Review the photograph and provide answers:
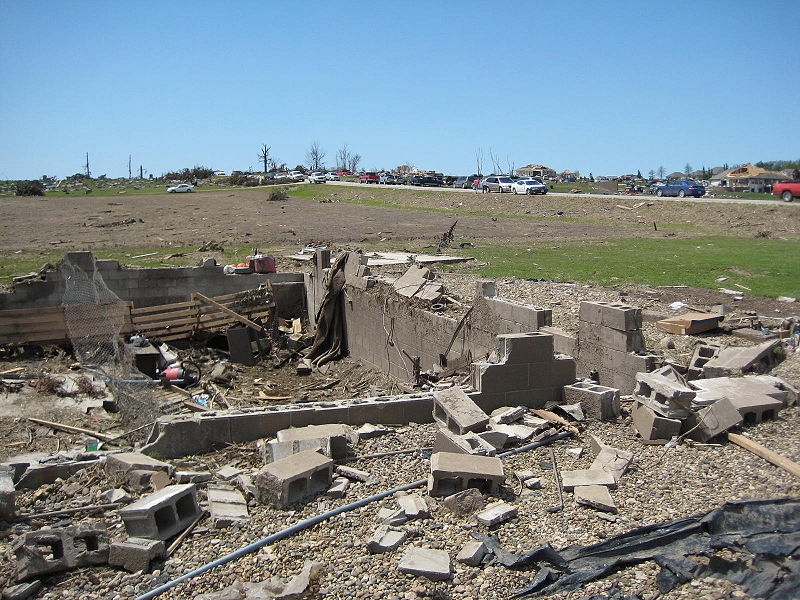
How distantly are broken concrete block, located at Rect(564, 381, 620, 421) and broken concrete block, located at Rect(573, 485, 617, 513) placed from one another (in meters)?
2.19

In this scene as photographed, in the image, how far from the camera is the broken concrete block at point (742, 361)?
34.9ft

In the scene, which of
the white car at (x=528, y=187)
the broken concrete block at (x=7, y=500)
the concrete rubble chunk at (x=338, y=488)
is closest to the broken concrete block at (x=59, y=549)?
the broken concrete block at (x=7, y=500)

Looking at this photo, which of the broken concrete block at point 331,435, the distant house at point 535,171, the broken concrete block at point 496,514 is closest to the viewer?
the broken concrete block at point 496,514

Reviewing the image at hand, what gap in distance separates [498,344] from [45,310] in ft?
39.6

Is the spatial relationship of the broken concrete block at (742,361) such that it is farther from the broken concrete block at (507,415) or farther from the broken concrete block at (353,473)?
the broken concrete block at (353,473)

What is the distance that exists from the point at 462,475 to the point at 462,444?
743 millimetres

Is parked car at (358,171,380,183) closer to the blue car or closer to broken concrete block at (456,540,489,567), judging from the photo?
the blue car

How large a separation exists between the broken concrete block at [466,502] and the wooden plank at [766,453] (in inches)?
125

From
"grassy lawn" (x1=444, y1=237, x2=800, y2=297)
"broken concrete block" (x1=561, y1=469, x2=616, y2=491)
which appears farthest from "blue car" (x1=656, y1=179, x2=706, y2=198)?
"broken concrete block" (x1=561, y1=469, x2=616, y2=491)

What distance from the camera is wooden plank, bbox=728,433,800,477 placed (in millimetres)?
7436

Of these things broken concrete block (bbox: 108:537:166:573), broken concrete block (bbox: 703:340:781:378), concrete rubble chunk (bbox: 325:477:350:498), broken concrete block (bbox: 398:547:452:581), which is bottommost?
broken concrete block (bbox: 108:537:166:573)

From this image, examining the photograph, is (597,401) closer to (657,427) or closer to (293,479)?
(657,427)

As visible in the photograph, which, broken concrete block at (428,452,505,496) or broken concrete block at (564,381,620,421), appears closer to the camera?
broken concrete block at (428,452,505,496)

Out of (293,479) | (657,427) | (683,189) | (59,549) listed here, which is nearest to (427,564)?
(293,479)
